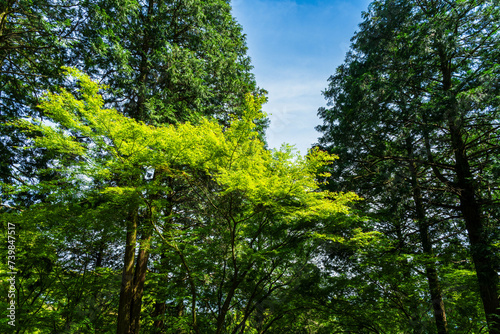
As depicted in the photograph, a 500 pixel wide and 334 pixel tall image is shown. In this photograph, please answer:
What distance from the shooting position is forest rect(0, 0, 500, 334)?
454 centimetres

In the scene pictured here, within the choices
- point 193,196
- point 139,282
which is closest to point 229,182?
point 193,196

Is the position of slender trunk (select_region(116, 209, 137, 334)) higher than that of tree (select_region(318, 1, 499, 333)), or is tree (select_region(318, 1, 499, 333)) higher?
tree (select_region(318, 1, 499, 333))

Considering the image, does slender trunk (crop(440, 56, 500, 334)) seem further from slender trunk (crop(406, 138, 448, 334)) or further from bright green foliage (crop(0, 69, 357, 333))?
bright green foliage (crop(0, 69, 357, 333))

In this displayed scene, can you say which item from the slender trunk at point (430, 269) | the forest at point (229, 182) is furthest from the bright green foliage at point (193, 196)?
the slender trunk at point (430, 269)

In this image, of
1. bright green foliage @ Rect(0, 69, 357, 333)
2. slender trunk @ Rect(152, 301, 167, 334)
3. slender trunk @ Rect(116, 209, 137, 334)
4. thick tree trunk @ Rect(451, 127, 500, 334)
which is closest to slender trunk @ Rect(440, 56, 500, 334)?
thick tree trunk @ Rect(451, 127, 500, 334)

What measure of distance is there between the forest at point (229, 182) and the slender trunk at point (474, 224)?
1.4 inches

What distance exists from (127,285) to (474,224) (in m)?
7.25

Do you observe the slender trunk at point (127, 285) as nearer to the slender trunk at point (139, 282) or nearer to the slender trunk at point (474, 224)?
the slender trunk at point (139, 282)

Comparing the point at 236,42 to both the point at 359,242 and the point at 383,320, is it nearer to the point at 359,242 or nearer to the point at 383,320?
the point at 359,242

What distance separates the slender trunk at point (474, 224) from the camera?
4516mm

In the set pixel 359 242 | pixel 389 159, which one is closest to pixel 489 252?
pixel 359 242

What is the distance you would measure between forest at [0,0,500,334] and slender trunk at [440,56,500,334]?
Result: 0.04 metres

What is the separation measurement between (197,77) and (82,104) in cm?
324

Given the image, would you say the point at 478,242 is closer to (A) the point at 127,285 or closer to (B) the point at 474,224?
(B) the point at 474,224
